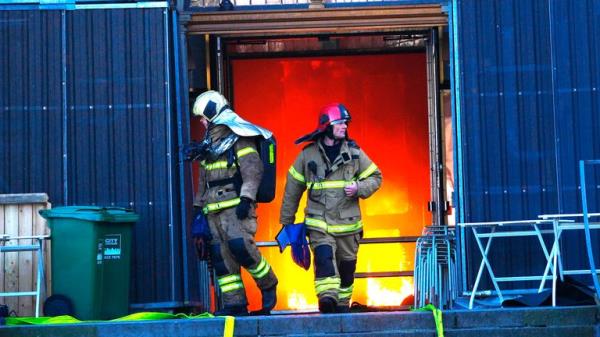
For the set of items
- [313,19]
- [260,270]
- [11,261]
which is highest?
[313,19]

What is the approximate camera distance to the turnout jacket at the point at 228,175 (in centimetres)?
1137

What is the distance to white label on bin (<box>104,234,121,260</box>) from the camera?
38.4ft

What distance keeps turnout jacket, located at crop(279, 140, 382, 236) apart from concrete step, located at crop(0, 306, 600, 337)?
1.37m

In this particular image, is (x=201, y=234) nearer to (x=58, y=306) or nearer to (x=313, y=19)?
(x=58, y=306)

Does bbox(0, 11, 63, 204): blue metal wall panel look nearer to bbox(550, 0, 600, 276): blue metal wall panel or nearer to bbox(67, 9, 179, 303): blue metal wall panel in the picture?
bbox(67, 9, 179, 303): blue metal wall panel

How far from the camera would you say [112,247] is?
1177 centimetres

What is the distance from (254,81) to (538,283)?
4623 mm

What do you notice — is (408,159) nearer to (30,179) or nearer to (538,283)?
(538,283)

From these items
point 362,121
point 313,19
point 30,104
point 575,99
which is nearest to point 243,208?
point 30,104

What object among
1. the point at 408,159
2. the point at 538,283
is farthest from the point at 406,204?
the point at 538,283

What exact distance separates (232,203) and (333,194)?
2.87 feet

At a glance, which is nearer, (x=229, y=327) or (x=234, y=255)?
(x=229, y=327)

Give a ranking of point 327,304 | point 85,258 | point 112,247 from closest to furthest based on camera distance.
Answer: point 327,304, point 85,258, point 112,247

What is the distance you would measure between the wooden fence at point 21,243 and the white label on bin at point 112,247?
737mm
